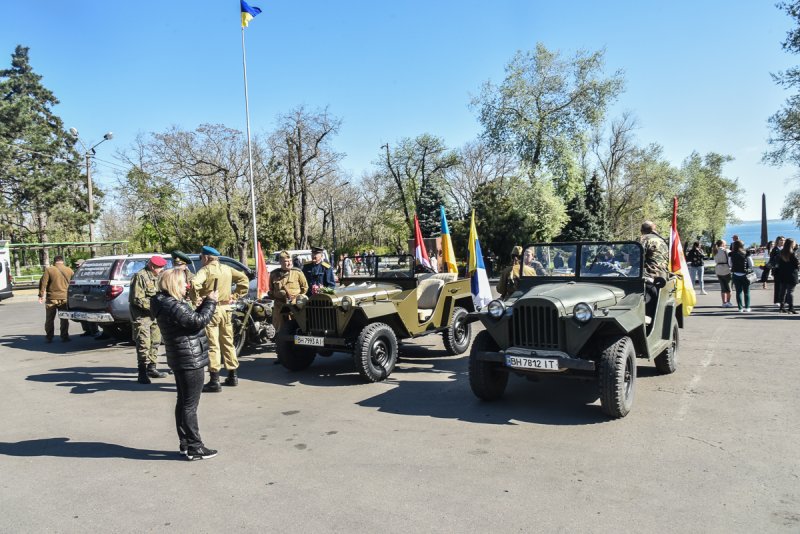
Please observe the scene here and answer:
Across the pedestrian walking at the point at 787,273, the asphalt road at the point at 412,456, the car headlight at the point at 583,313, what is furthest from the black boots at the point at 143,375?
the pedestrian walking at the point at 787,273

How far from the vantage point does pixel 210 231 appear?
117ft

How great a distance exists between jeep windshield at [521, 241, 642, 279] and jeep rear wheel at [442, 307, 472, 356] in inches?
82.5

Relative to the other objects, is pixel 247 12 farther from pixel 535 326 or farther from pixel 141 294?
pixel 535 326

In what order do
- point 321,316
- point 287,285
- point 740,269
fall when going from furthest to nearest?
point 740,269
point 287,285
point 321,316

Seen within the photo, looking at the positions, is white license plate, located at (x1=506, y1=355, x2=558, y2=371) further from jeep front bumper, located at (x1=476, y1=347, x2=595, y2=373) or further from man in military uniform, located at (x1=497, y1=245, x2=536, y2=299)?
man in military uniform, located at (x1=497, y1=245, x2=536, y2=299)

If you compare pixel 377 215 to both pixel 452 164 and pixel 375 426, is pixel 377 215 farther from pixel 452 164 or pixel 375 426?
pixel 375 426

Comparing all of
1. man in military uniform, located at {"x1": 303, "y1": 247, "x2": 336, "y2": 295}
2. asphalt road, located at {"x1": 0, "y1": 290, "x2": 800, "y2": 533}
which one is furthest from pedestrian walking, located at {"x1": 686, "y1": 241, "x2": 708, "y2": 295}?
man in military uniform, located at {"x1": 303, "y1": 247, "x2": 336, "y2": 295}

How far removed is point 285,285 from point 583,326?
15.0 ft

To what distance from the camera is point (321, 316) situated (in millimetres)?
7934

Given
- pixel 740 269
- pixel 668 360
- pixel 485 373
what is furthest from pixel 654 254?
pixel 740 269

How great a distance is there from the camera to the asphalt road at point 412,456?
3635 millimetres

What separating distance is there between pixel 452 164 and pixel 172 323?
40.4 m

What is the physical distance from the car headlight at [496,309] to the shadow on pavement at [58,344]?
332 inches

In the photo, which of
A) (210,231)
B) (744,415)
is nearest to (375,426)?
(744,415)
